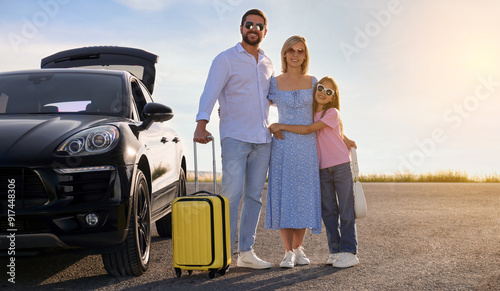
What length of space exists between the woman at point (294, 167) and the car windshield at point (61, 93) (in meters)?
1.47

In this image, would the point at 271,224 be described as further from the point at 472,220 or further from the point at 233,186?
the point at 472,220

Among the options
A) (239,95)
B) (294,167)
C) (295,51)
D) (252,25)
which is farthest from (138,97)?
(294,167)

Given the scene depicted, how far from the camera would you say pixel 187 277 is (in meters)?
4.52

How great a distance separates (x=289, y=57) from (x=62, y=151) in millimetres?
2205

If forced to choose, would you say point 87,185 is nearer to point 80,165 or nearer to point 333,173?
point 80,165

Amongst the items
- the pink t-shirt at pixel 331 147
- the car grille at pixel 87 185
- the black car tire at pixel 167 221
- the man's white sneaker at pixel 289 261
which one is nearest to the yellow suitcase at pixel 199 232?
the car grille at pixel 87 185

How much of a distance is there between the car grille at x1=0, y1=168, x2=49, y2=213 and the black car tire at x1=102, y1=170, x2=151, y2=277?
705 millimetres

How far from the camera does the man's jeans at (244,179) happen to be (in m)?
4.89

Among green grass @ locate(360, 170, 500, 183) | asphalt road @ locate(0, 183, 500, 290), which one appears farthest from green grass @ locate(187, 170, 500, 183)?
asphalt road @ locate(0, 183, 500, 290)

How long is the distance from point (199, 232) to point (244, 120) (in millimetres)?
1134

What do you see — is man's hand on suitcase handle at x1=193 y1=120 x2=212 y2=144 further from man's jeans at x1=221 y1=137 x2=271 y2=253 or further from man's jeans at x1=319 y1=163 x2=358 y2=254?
man's jeans at x1=319 y1=163 x2=358 y2=254

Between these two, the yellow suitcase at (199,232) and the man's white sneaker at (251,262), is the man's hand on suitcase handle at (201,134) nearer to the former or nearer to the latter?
the yellow suitcase at (199,232)

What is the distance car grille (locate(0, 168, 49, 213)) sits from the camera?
12.5 ft

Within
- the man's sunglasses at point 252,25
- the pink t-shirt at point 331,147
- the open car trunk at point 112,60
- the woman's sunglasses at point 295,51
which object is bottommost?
the pink t-shirt at point 331,147
